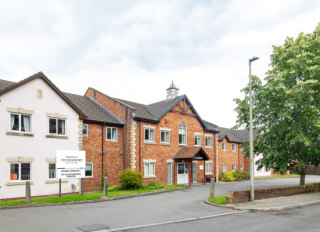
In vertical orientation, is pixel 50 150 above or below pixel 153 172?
above

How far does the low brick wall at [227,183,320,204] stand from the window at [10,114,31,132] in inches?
562

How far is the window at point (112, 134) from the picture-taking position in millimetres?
26788

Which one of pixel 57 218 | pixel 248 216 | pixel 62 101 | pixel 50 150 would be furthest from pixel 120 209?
pixel 62 101

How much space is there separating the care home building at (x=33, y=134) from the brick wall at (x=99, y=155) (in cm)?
174

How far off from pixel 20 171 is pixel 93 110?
962cm

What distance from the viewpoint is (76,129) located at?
76.1 feet

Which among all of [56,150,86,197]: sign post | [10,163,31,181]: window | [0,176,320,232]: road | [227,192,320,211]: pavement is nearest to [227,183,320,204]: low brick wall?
[227,192,320,211]: pavement

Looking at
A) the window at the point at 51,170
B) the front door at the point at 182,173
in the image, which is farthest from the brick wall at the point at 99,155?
the front door at the point at 182,173

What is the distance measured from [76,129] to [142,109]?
31.1 feet

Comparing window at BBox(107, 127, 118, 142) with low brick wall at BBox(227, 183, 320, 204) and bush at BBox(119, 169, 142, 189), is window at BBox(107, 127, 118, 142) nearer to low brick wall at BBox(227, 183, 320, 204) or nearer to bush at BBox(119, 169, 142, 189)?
bush at BBox(119, 169, 142, 189)

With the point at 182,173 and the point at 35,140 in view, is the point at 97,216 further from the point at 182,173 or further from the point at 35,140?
the point at 182,173

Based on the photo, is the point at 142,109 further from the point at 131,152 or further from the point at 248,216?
the point at 248,216

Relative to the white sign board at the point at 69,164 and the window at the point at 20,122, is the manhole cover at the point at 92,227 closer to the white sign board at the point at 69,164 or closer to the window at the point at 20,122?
the white sign board at the point at 69,164

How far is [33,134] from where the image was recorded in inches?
803
